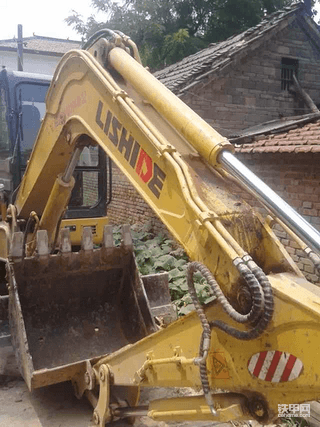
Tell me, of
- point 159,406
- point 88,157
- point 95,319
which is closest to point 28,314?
point 95,319

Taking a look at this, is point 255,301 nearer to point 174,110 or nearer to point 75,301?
point 174,110

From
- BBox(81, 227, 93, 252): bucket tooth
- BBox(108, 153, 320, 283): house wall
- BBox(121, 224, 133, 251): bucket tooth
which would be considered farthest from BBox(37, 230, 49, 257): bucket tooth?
BBox(108, 153, 320, 283): house wall

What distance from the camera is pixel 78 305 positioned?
12.0 feet

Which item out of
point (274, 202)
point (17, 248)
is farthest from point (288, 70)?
point (274, 202)

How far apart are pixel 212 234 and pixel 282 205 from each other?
0.29 meters

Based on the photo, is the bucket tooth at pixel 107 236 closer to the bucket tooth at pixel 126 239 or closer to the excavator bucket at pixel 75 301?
the excavator bucket at pixel 75 301

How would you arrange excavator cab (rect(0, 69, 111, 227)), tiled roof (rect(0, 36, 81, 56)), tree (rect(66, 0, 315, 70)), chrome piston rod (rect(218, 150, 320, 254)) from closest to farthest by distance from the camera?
chrome piston rod (rect(218, 150, 320, 254)) < excavator cab (rect(0, 69, 111, 227)) < tree (rect(66, 0, 315, 70)) < tiled roof (rect(0, 36, 81, 56))

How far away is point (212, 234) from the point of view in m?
1.83

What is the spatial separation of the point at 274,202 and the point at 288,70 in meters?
9.48

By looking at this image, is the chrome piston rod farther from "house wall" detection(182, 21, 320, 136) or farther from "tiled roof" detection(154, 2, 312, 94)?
"house wall" detection(182, 21, 320, 136)

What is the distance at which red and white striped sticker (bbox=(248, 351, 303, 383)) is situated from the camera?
165cm

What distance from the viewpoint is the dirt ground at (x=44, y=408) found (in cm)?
316

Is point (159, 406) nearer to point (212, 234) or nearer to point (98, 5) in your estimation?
point (212, 234)

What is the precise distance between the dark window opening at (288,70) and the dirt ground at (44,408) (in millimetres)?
8596
